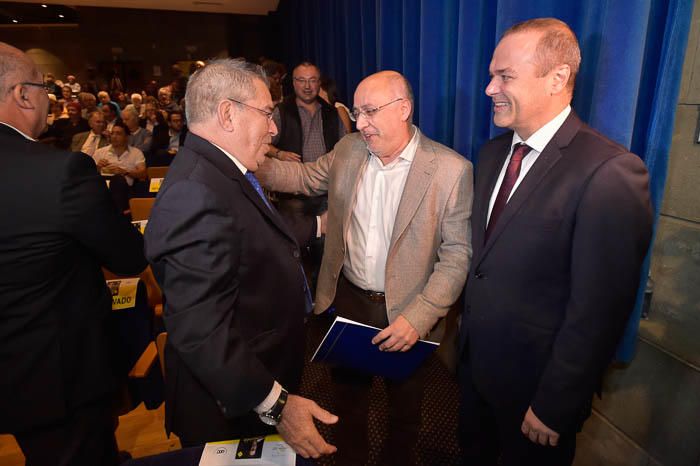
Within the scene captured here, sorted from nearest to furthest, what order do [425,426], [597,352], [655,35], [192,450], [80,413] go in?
[192,450] < [597,352] < [655,35] < [80,413] < [425,426]

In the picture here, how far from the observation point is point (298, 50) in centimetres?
681

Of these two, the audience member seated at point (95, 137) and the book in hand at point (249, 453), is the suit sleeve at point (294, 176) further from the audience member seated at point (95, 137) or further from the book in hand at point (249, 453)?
the audience member seated at point (95, 137)

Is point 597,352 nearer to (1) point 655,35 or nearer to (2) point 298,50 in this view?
(1) point 655,35

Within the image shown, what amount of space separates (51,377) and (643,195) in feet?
5.78

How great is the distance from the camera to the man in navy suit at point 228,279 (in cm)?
93

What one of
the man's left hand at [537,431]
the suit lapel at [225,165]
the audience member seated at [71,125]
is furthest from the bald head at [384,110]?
the audience member seated at [71,125]

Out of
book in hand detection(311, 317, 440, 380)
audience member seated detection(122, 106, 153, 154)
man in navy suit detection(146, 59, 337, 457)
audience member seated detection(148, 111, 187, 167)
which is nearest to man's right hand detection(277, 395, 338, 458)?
man in navy suit detection(146, 59, 337, 457)

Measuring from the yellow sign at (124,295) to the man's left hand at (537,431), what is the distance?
1567mm

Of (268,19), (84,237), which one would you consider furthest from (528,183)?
(268,19)

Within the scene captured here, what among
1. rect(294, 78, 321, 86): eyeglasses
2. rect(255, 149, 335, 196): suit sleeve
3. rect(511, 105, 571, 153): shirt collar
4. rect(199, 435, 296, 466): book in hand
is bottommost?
rect(199, 435, 296, 466): book in hand

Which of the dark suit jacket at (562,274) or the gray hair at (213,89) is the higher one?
the gray hair at (213,89)

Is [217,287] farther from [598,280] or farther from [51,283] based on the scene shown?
[598,280]

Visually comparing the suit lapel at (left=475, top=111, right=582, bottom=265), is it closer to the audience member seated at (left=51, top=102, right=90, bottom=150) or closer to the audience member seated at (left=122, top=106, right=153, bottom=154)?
the audience member seated at (left=122, top=106, right=153, bottom=154)

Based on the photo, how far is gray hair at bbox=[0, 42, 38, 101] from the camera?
49.0 inches
